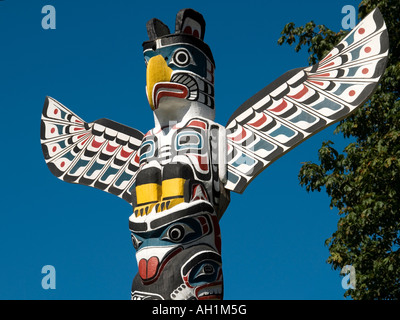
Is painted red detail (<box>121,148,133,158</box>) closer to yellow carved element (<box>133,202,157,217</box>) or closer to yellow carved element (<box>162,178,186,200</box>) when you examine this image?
yellow carved element (<box>133,202,157,217</box>)

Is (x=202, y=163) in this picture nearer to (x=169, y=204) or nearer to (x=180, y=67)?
(x=169, y=204)

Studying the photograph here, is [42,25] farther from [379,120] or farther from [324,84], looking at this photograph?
[379,120]

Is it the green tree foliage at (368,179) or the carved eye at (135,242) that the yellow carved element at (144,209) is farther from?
the green tree foliage at (368,179)

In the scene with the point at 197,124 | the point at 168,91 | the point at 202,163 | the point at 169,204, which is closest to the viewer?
the point at 169,204

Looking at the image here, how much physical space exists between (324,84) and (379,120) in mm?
3815

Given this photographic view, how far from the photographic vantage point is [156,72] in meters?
8.27

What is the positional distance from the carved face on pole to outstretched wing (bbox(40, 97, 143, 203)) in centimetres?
96

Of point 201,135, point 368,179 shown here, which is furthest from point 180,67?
point 368,179

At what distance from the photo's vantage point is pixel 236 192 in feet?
26.4

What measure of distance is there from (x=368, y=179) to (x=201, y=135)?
3691 millimetres

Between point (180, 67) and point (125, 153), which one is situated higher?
point (180, 67)
